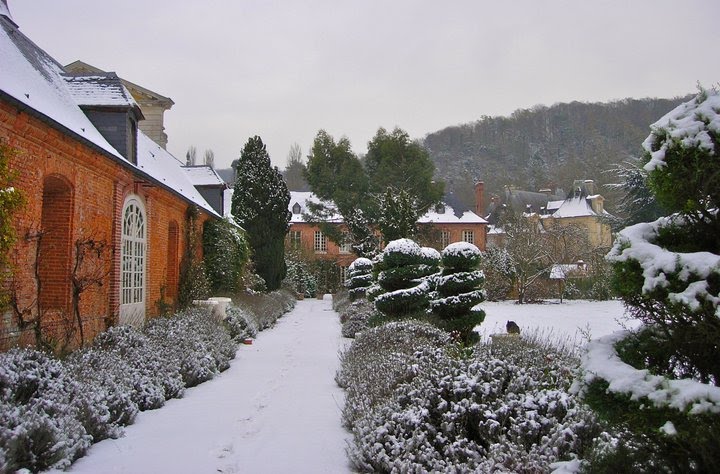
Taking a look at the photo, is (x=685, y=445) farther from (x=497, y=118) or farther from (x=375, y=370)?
(x=497, y=118)

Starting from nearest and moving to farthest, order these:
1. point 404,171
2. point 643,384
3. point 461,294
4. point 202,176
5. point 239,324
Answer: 1. point 643,384
2. point 461,294
3. point 239,324
4. point 202,176
5. point 404,171

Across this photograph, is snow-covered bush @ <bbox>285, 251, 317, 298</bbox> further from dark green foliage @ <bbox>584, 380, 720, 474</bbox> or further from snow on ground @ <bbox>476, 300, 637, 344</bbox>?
dark green foliage @ <bbox>584, 380, 720, 474</bbox>

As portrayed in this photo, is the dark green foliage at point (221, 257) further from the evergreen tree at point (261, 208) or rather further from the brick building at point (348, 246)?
the brick building at point (348, 246)

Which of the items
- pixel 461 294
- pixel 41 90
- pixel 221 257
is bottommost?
pixel 461 294

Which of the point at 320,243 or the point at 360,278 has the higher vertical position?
the point at 320,243

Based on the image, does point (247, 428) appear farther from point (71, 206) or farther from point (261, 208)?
point (261, 208)

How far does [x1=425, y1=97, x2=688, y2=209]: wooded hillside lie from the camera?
182ft

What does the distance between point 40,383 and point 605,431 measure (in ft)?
16.4

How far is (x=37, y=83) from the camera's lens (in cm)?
833

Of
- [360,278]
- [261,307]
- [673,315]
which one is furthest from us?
[360,278]

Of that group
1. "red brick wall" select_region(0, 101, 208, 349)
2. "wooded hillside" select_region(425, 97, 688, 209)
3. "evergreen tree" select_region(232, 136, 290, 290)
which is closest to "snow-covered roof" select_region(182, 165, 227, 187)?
"evergreen tree" select_region(232, 136, 290, 290)

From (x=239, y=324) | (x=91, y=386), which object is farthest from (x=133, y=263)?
(x=91, y=386)

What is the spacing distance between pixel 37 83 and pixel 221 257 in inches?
362

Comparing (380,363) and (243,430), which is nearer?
(243,430)
